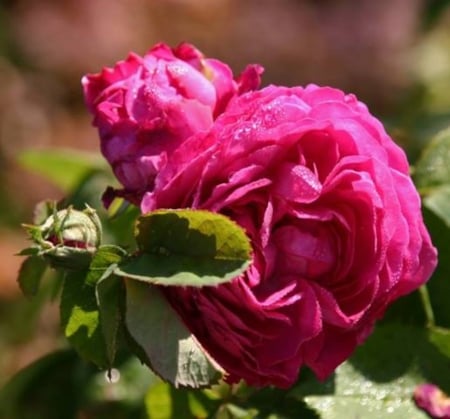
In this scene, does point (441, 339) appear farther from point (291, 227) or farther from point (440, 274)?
point (291, 227)

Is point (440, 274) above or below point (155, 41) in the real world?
above

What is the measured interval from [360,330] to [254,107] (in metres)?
0.21

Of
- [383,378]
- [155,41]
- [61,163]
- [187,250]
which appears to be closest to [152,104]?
[187,250]

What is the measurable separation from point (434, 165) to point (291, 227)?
47cm

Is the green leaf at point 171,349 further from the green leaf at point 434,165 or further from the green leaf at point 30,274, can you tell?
the green leaf at point 434,165

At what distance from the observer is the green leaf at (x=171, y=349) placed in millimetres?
1034

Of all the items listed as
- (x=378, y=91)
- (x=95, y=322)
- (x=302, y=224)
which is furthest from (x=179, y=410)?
(x=378, y=91)

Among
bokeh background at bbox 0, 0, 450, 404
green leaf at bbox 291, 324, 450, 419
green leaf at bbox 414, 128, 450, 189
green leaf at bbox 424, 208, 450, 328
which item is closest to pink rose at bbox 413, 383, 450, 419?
green leaf at bbox 291, 324, 450, 419

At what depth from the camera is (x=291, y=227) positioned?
1052 mm

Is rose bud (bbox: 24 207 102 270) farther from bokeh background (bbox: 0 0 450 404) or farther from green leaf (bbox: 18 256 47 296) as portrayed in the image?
bokeh background (bbox: 0 0 450 404)

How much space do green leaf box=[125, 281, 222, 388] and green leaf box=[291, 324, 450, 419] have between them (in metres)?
0.23

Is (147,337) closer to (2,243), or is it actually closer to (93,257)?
(93,257)

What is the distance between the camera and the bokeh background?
4.12 meters

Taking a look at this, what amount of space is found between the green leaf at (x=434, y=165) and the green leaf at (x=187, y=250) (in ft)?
1.51
